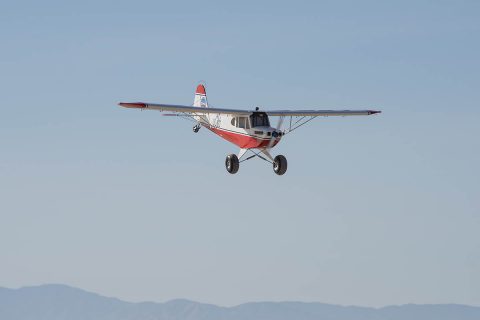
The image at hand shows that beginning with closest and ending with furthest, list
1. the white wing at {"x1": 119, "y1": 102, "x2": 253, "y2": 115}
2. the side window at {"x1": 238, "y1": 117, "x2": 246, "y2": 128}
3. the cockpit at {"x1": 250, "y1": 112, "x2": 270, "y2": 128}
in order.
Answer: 1. the white wing at {"x1": 119, "y1": 102, "x2": 253, "y2": 115}
2. the cockpit at {"x1": 250, "y1": 112, "x2": 270, "y2": 128}
3. the side window at {"x1": 238, "y1": 117, "x2": 246, "y2": 128}

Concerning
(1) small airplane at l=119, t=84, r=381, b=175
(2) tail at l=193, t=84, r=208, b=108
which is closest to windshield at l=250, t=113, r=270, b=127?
(1) small airplane at l=119, t=84, r=381, b=175

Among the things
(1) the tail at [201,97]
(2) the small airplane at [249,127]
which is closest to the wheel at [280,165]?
(2) the small airplane at [249,127]

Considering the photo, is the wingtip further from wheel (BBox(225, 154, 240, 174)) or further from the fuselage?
the fuselage

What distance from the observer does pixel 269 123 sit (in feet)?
252

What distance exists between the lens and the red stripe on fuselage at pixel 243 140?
248ft

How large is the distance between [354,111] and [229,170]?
14.1 m

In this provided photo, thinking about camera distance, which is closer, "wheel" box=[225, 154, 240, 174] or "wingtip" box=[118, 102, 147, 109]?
"wingtip" box=[118, 102, 147, 109]

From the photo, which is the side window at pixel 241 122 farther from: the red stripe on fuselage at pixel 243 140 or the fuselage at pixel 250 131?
the red stripe on fuselage at pixel 243 140

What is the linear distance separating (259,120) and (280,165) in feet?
12.4

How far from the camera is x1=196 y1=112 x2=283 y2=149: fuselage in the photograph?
75188mm

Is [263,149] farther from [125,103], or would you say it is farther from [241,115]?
[125,103]

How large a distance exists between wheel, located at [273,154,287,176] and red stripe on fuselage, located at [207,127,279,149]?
48.2 inches

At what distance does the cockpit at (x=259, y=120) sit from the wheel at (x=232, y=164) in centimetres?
278

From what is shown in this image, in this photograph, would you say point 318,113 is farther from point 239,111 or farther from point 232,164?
point 232,164
